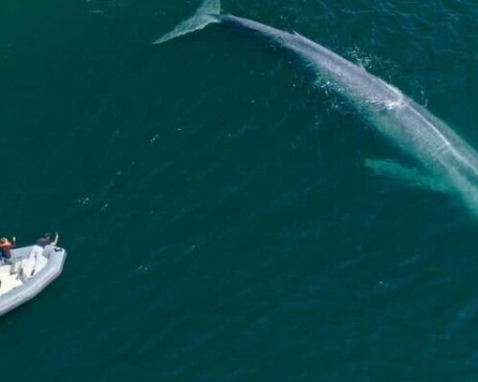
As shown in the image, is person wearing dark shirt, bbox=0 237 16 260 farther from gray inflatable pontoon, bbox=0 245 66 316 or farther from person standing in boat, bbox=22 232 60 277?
person standing in boat, bbox=22 232 60 277

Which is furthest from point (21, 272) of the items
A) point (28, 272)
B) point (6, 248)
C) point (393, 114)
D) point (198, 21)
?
point (393, 114)

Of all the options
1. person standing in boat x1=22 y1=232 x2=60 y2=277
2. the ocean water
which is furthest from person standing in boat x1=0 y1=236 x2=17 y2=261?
the ocean water

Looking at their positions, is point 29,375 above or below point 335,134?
below

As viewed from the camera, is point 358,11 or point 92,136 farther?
point 358,11

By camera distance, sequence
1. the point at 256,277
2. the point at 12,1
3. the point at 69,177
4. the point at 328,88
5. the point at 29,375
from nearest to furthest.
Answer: the point at 29,375
the point at 256,277
the point at 69,177
the point at 328,88
the point at 12,1

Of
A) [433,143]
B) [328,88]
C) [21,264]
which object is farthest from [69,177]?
[433,143]

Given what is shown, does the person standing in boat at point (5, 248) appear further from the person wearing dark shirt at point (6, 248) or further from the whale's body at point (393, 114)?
the whale's body at point (393, 114)

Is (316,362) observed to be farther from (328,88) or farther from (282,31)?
(282,31)
